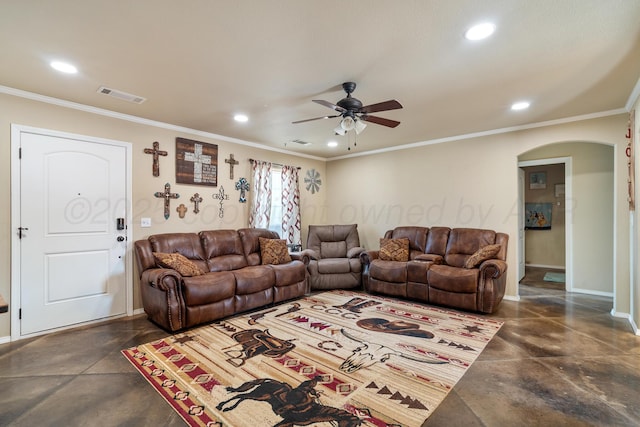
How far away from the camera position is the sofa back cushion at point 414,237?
16.4 feet

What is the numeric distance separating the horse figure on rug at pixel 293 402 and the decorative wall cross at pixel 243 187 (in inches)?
133

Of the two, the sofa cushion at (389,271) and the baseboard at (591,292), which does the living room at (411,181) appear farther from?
the sofa cushion at (389,271)

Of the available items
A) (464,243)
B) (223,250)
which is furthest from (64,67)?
(464,243)

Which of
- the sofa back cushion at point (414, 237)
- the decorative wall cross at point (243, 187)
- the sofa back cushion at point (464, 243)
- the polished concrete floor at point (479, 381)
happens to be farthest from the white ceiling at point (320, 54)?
the polished concrete floor at point (479, 381)

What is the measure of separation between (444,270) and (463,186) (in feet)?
5.37

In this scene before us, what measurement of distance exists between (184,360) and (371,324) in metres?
1.96

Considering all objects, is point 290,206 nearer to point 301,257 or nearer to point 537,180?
point 301,257

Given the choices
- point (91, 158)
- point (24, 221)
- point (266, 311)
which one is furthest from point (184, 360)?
point (91, 158)

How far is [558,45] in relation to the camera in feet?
7.40

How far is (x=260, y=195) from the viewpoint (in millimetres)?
5391

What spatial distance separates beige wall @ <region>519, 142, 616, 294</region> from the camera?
4652mm

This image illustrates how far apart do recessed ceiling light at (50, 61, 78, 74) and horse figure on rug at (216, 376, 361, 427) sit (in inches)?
116

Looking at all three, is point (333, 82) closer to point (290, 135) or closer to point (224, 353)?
point (290, 135)

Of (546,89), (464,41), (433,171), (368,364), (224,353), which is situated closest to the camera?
(464,41)
